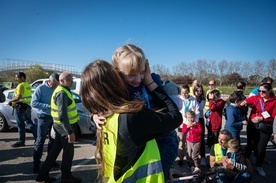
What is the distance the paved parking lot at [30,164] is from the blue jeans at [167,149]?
9.50 ft

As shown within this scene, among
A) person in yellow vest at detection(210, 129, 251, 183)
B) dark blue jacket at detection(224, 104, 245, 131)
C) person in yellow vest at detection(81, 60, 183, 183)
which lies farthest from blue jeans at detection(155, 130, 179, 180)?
dark blue jacket at detection(224, 104, 245, 131)

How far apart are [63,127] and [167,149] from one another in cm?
243

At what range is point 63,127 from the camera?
3.29 meters

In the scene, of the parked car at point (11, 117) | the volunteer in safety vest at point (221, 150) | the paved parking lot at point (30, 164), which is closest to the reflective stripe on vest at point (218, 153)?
the volunteer in safety vest at point (221, 150)

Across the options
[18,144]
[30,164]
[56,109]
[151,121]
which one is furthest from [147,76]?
[18,144]

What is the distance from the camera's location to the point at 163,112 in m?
1.23

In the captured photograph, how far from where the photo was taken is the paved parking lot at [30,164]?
12.7ft

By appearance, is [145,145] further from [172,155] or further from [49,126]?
[49,126]

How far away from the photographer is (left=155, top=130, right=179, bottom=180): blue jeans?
1.29m

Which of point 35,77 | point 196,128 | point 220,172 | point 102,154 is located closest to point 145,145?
point 102,154

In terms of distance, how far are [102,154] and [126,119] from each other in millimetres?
376

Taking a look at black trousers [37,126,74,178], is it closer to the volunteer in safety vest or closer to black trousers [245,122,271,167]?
the volunteer in safety vest

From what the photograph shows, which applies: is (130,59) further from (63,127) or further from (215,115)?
(215,115)

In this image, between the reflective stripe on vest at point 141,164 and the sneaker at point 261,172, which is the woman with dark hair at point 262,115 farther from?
the reflective stripe on vest at point 141,164
